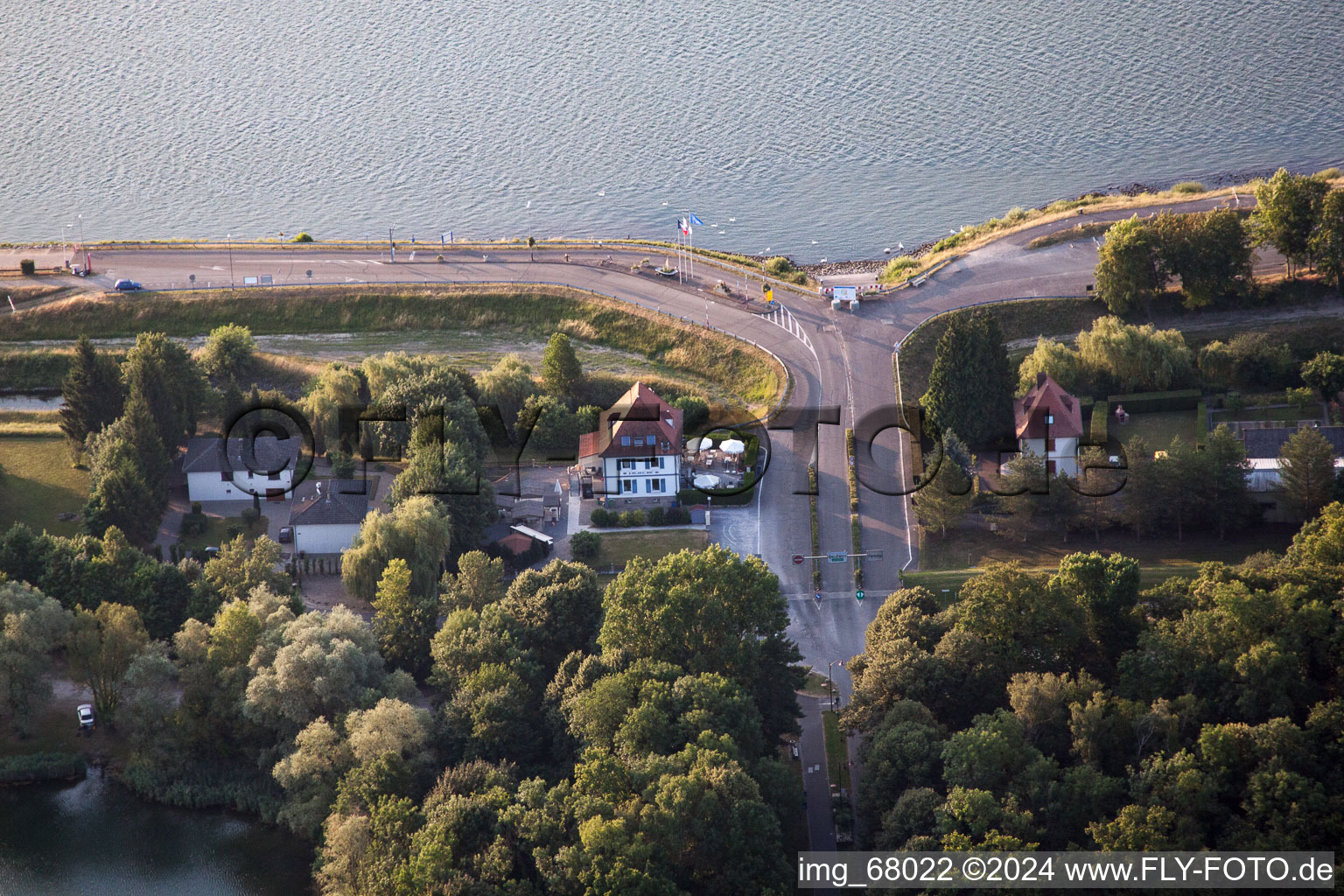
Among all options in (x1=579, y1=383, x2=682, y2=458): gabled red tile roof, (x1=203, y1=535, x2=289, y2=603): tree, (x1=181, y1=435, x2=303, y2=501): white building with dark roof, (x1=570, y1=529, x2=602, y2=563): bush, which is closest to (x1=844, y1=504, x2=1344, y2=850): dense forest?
(x1=570, y1=529, x2=602, y2=563): bush

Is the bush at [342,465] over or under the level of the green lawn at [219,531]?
over

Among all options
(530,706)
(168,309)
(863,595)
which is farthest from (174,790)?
(168,309)

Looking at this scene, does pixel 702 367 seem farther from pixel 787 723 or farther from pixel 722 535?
pixel 787 723

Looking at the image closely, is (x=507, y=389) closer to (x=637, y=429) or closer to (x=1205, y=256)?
(x=637, y=429)

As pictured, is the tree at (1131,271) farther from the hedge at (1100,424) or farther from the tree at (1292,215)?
the hedge at (1100,424)

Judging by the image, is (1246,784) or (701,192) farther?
(701,192)

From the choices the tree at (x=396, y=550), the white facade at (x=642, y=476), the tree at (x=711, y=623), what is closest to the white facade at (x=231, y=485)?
the tree at (x=396, y=550)

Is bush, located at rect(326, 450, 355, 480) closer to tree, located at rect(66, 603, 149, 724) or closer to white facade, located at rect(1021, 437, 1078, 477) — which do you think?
tree, located at rect(66, 603, 149, 724)
